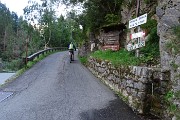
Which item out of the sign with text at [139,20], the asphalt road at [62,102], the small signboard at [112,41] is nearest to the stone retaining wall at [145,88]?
the asphalt road at [62,102]

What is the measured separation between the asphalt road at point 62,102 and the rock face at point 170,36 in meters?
1.60

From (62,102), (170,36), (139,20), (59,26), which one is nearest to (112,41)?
(139,20)

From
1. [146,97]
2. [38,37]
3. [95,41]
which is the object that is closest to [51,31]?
[38,37]

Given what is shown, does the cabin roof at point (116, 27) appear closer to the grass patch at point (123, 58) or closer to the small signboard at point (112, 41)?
the small signboard at point (112, 41)

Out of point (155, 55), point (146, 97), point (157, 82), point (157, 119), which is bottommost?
point (157, 119)

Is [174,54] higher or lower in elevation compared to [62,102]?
higher

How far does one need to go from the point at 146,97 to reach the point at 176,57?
5.14 feet

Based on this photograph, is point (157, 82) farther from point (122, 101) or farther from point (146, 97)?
point (122, 101)

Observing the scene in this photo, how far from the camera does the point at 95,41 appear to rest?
2145cm

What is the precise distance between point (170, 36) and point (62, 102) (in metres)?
4.20

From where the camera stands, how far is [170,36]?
22.9 ft

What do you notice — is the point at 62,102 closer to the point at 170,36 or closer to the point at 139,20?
the point at 139,20

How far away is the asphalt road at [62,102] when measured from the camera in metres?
7.16

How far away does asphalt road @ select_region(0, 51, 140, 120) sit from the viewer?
7164 millimetres
